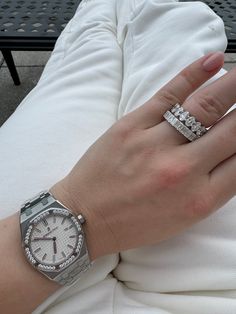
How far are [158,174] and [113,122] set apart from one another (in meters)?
0.34

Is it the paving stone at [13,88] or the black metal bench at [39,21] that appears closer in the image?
the black metal bench at [39,21]

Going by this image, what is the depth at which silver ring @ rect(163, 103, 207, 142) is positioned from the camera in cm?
88

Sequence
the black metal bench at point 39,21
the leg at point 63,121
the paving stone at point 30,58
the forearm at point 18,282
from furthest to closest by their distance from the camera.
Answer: the paving stone at point 30,58 → the black metal bench at point 39,21 → the leg at point 63,121 → the forearm at point 18,282

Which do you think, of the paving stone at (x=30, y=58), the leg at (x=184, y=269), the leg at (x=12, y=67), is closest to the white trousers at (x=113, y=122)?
the leg at (x=184, y=269)

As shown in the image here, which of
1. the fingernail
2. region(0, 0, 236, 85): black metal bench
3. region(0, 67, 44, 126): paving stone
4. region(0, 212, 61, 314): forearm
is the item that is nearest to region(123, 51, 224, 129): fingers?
the fingernail

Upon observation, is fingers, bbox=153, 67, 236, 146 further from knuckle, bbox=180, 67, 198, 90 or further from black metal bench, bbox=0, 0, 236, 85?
black metal bench, bbox=0, 0, 236, 85

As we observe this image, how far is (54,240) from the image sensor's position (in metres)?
0.89

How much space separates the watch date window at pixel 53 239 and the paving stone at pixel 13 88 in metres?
2.10

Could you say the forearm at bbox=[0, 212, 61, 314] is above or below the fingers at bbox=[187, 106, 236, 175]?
below

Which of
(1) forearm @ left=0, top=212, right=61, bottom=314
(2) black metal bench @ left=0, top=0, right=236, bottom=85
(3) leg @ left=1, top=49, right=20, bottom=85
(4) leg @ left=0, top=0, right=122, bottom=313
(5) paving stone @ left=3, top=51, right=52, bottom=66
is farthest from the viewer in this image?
(5) paving stone @ left=3, top=51, right=52, bottom=66

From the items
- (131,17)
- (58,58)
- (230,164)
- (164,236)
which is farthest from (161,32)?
(164,236)

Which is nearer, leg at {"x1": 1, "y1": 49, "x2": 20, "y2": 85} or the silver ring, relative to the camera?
the silver ring

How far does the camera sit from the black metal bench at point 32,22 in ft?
7.10

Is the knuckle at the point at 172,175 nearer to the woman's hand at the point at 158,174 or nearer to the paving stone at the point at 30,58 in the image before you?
the woman's hand at the point at 158,174
